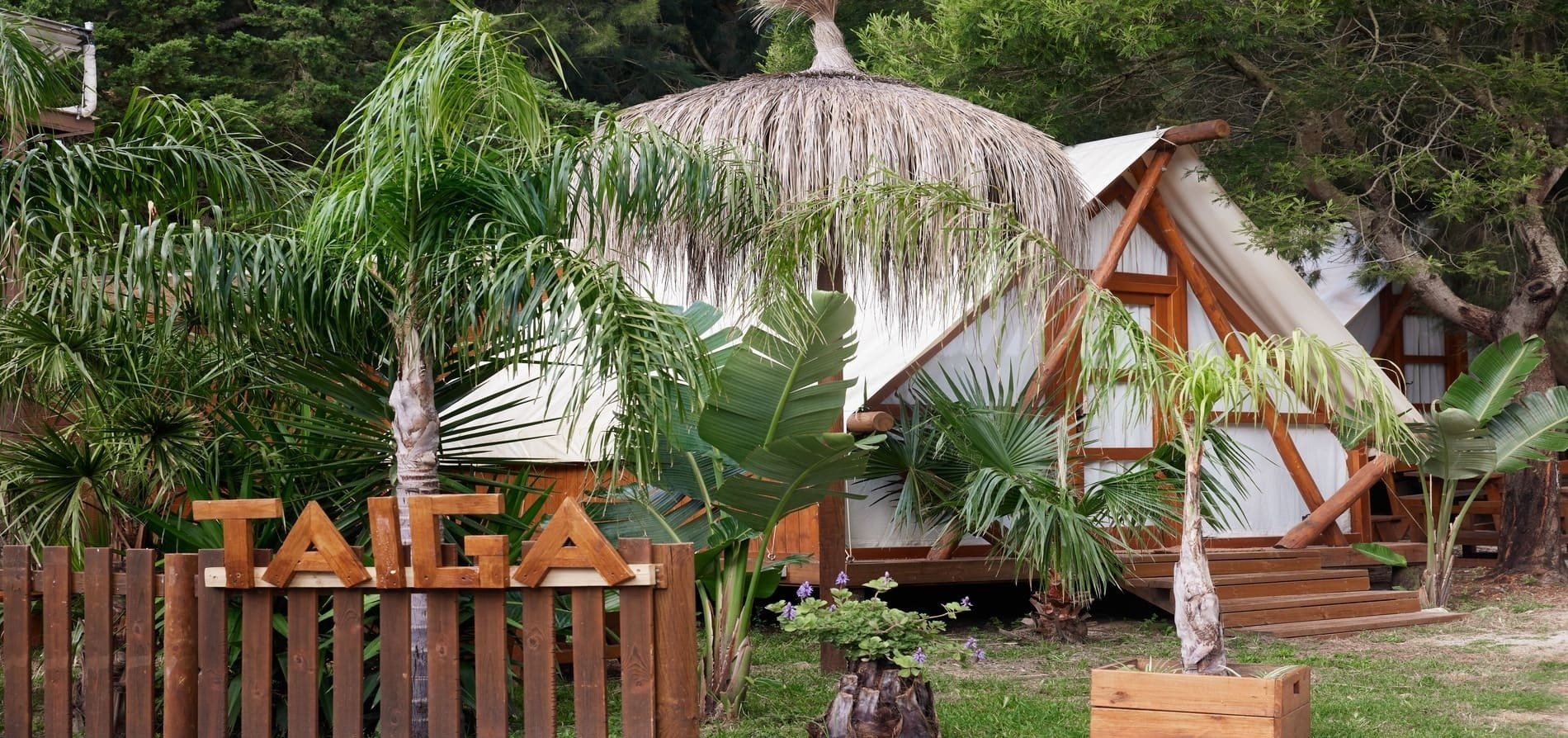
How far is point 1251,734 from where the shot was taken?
16.0ft

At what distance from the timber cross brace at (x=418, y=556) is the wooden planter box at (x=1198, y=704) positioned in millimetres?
2045

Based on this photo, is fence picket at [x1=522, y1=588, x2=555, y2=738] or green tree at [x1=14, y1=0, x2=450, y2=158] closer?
fence picket at [x1=522, y1=588, x2=555, y2=738]

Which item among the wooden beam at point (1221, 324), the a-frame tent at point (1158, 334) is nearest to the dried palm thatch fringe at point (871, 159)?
the a-frame tent at point (1158, 334)

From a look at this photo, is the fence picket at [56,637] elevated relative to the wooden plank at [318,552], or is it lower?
lower

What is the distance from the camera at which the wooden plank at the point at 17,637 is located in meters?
4.76

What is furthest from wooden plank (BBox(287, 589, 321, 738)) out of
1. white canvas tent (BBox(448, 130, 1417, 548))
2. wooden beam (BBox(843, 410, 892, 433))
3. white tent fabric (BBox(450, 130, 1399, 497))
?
white canvas tent (BBox(448, 130, 1417, 548))

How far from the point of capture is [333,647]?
14.6 ft

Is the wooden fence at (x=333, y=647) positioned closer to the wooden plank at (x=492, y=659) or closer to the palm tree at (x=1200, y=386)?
the wooden plank at (x=492, y=659)

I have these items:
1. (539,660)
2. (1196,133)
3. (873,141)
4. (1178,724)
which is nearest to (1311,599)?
(1196,133)

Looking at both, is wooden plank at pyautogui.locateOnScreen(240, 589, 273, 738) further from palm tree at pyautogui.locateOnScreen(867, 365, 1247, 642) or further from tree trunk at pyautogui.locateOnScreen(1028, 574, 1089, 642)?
tree trunk at pyautogui.locateOnScreen(1028, 574, 1089, 642)

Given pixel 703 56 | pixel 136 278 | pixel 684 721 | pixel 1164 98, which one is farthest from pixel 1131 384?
pixel 703 56

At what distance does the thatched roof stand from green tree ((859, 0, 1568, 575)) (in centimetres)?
340

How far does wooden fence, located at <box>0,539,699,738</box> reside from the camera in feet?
13.1

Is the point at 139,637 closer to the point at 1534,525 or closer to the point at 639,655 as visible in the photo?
the point at 639,655
